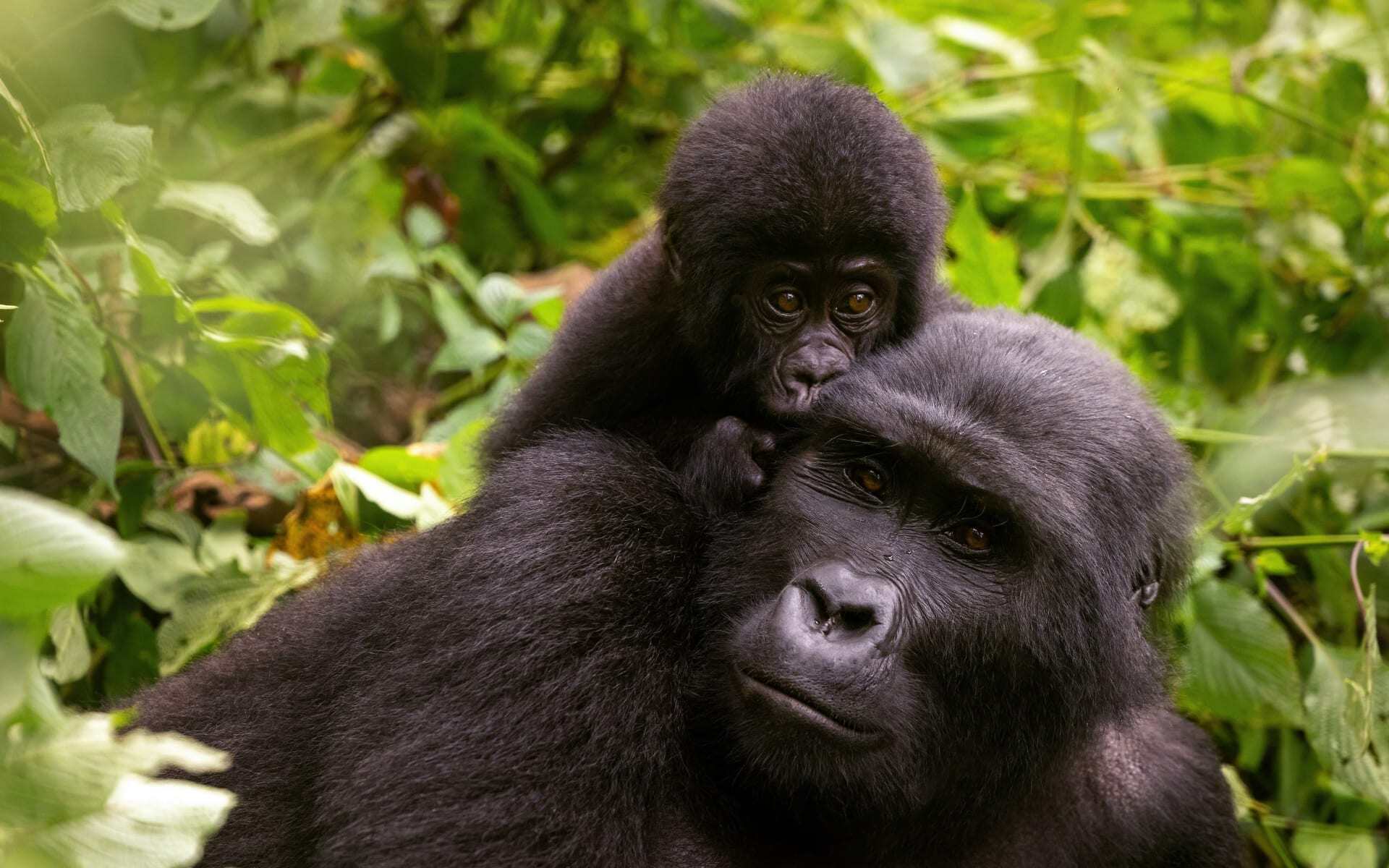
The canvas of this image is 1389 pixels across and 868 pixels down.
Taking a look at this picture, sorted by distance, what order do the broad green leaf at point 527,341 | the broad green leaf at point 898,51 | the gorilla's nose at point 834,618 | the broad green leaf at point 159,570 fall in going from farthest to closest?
the broad green leaf at point 898,51 → the broad green leaf at point 527,341 → the broad green leaf at point 159,570 → the gorilla's nose at point 834,618

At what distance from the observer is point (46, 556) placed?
157 cm

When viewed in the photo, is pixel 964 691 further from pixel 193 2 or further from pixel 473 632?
pixel 193 2

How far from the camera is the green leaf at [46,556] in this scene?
156 centimetres

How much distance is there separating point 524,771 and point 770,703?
18.4 inches

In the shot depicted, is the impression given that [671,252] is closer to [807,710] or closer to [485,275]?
[807,710]

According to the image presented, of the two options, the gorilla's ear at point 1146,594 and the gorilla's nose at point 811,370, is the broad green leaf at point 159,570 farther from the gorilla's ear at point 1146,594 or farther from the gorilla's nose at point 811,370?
the gorilla's ear at point 1146,594

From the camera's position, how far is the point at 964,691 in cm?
257

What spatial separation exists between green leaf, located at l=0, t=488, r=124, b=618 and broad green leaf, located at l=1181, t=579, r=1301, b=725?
2867 mm

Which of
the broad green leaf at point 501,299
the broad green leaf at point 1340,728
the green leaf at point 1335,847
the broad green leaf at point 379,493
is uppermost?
the broad green leaf at point 501,299

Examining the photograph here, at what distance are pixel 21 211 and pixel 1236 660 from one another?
10.4 feet

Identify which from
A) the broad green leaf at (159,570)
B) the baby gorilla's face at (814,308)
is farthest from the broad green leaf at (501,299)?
the baby gorilla's face at (814,308)

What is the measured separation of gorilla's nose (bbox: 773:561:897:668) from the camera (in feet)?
7.69

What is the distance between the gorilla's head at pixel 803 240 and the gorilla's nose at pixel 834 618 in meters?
0.79

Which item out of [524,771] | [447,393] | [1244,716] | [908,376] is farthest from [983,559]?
[447,393]
